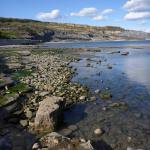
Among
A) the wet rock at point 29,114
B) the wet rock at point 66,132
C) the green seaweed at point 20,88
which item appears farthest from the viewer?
the green seaweed at point 20,88

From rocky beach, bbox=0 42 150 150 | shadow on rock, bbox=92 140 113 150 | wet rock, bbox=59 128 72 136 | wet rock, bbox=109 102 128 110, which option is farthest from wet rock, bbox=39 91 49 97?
shadow on rock, bbox=92 140 113 150

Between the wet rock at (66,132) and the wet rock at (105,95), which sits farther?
the wet rock at (105,95)

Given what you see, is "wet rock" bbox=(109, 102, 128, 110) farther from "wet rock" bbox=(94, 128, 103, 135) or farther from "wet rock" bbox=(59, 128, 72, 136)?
"wet rock" bbox=(59, 128, 72, 136)

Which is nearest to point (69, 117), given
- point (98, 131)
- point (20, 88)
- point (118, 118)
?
point (118, 118)

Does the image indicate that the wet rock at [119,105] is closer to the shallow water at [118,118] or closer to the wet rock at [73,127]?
the shallow water at [118,118]

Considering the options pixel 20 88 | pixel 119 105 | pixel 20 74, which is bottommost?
pixel 20 74

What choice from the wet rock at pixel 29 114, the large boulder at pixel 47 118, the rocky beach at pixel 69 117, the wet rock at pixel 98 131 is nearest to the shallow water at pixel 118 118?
the rocky beach at pixel 69 117

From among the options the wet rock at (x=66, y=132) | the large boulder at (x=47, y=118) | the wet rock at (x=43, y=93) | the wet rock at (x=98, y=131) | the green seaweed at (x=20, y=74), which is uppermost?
the large boulder at (x=47, y=118)

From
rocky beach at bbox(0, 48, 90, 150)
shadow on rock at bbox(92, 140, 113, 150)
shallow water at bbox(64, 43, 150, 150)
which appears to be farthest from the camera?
shallow water at bbox(64, 43, 150, 150)

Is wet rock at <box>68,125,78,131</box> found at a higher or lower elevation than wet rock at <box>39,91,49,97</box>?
higher

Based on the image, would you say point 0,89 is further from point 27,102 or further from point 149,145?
point 149,145

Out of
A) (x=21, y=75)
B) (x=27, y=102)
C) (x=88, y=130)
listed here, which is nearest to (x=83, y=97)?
(x=27, y=102)

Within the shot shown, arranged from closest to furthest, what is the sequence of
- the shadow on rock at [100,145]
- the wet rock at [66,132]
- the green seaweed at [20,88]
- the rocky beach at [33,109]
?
1. the shadow on rock at [100,145]
2. the rocky beach at [33,109]
3. the wet rock at [66,132]
4. the green seaweed at [20,88]

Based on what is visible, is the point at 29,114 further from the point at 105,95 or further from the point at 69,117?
the point at 105,95
